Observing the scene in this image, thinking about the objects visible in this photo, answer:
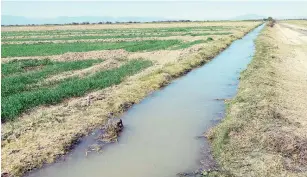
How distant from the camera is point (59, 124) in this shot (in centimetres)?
1303

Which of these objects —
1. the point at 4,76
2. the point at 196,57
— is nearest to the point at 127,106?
the point at 4,76

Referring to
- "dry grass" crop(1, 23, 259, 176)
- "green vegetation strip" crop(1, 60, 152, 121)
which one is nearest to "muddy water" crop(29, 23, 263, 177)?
"dry grass" crop(1, 23, 259, 176)

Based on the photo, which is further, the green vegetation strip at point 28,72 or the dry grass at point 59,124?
the green vegetation strip at point 28,72

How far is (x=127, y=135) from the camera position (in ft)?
41.8

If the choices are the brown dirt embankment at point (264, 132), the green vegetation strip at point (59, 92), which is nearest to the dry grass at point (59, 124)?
the green vegetation strip at point (59, 92)

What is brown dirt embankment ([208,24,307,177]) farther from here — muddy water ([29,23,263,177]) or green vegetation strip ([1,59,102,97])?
green vegetation strip ([1,59,102,97])

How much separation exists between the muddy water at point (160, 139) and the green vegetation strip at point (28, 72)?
6.33 meters

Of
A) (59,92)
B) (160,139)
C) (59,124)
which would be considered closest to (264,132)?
(160,139)

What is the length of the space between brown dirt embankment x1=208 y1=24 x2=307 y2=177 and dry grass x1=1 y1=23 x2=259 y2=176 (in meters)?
4.56

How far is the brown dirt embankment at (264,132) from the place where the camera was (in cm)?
953

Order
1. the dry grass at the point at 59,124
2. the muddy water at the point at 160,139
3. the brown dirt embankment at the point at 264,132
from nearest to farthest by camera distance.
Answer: the brown dirt embankment at the point at 264,132 → the muddy water at the point at 160,139 → the dry grass at the point at 59,124

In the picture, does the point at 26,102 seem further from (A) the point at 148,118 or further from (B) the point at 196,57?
(B) the point at 196,57

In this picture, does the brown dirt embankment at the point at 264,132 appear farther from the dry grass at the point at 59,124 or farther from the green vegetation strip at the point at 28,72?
the green vegetation strip at the point at 28,72

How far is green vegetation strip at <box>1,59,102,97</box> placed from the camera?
18219mm
